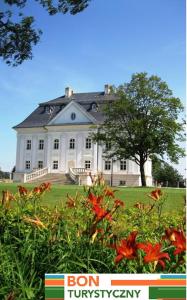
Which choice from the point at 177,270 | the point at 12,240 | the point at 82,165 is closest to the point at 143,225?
the point at 12,240

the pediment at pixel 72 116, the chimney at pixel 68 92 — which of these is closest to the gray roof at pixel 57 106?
the chimney at pixel 68 92

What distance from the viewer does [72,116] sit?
53719mm

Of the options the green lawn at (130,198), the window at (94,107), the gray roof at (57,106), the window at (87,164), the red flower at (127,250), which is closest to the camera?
the red flower at (127,250)

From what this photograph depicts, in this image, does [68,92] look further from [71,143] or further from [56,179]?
[56,179]

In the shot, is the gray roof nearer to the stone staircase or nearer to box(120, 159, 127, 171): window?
box(120, 159, 127, 171): window

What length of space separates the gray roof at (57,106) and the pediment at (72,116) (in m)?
1.48

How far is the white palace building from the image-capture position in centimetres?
5050

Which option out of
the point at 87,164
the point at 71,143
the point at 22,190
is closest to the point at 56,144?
the point at 71,143

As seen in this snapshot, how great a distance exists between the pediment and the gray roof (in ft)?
4.85

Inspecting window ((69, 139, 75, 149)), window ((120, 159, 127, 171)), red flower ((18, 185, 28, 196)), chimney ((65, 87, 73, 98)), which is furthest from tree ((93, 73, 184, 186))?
red flower ((18, 185, 28, 196))

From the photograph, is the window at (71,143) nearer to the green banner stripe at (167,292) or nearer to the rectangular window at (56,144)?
the rectangular window at (56,144)

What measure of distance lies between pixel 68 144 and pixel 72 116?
10.6ft

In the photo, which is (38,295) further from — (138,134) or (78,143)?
(78,143)

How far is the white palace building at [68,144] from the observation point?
50.5 m
